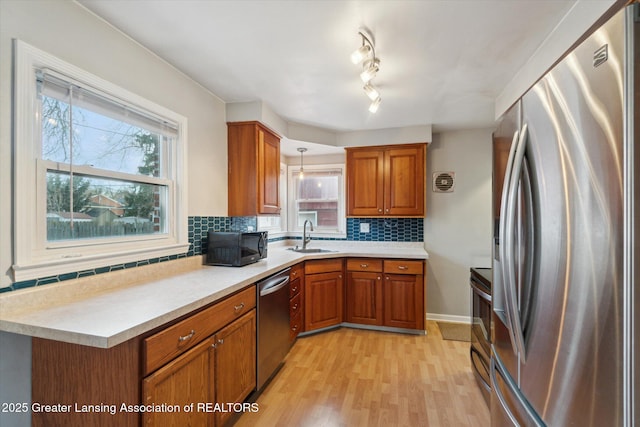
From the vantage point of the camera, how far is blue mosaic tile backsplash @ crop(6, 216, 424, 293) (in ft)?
4.62

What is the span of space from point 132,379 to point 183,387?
293mm

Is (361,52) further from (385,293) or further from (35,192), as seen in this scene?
(385,293)

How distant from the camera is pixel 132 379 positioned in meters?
1.10

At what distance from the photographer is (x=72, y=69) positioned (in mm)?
1406

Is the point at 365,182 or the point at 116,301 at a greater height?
the point at 365,182

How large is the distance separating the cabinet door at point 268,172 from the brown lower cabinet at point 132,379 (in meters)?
1.51

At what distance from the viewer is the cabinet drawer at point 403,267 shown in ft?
10.2

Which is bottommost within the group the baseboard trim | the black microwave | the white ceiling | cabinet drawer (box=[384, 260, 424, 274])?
the baseboard trim

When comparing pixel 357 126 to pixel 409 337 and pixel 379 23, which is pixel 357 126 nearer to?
pixel 379 23

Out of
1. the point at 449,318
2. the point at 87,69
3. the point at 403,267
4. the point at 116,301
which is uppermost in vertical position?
the point at 87,69

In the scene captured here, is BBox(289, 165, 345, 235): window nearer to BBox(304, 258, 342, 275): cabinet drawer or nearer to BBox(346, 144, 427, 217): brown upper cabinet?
BBox(346, 144, 427, 217): brown upper cabinet

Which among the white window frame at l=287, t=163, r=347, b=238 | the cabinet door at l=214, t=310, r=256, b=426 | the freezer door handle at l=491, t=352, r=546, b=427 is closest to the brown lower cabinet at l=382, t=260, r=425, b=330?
the white window frame at l=287, t=163, r=347, b=238

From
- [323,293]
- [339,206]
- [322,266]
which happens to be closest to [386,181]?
[339,206]

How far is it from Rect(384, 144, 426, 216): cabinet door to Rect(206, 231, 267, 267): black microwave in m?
1.82
